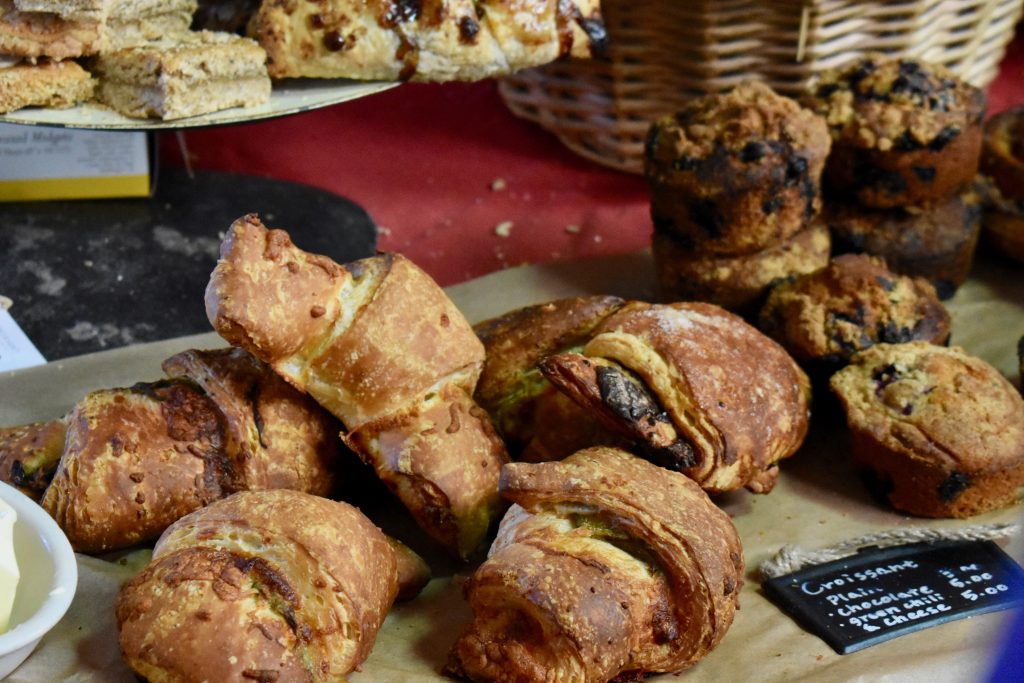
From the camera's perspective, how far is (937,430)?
1770mm

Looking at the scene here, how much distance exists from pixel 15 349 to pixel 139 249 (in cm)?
36

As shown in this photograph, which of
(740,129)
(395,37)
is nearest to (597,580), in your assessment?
(740,129)

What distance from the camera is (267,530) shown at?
1.37 metres

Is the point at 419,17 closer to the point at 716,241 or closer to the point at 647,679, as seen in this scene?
the point at 716,241

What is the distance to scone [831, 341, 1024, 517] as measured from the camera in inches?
68.9

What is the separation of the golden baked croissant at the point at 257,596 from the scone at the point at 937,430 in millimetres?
863

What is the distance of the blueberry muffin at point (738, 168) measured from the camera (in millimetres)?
2014

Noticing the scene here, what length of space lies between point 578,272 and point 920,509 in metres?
0.92

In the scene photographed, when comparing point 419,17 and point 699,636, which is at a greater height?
point 419,17

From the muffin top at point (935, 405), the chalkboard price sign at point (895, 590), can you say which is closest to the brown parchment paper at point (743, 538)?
the chalkboard price sign at point (895, 590)

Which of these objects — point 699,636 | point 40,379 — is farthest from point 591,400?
point 40,379

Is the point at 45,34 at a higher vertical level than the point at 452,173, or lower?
higher

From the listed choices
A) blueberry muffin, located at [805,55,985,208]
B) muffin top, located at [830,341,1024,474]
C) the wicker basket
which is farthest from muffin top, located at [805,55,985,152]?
muffin top, located at [830,341,1024,474]

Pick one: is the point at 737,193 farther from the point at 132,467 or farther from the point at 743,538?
the point at 132,467
